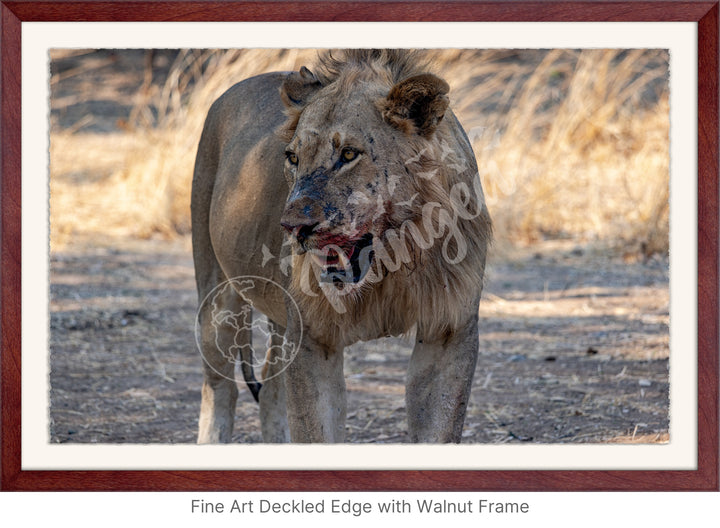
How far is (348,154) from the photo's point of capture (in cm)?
362

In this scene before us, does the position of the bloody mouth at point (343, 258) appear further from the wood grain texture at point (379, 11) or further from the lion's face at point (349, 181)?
the wood grain texture at point (379, 11)

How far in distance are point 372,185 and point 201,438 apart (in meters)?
2.17

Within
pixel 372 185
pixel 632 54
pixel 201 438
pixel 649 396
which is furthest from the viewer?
pixel 632 54

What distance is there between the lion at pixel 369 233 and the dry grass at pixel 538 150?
457 centimetres

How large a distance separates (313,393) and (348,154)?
3.10 feet

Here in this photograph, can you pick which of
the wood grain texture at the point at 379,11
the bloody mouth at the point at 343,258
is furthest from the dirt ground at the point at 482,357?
the wood grain texture at the point at 379,11

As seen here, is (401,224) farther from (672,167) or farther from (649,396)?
(649,396)

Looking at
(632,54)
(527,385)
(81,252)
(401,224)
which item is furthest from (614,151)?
(401,224)

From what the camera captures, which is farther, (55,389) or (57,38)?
(55,389)

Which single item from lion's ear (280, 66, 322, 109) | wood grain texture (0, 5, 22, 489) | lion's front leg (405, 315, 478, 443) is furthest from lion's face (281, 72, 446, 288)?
wood grain texture (0, 5, 22, 489)

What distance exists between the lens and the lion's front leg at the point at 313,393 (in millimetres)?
4039

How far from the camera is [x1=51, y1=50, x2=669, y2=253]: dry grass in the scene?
29.7 feet

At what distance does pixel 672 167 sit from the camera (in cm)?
384

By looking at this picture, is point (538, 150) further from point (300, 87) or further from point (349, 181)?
point (349, 181)
